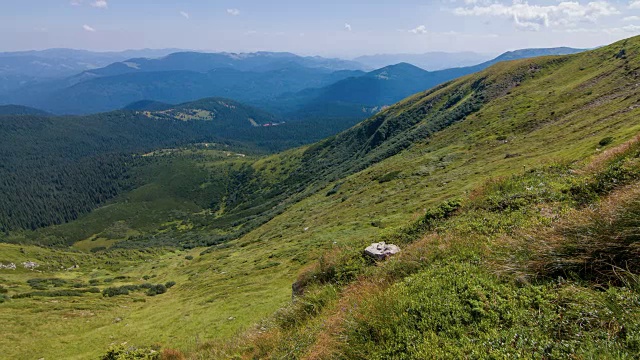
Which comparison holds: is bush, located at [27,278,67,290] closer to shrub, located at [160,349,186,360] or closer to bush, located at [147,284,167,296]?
bush, located at [147,284,167,296]

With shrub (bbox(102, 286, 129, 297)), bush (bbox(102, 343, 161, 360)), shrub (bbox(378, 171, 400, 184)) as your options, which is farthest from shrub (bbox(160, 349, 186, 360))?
shrub (bbox(378, 171, 400, 184))

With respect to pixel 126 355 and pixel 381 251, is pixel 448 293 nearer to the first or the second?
pixel 381 251

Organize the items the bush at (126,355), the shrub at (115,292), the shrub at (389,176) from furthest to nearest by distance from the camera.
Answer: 1. the shrub at (389,176)
2. the shrub at (115,292)
3. the bush at (126,355)

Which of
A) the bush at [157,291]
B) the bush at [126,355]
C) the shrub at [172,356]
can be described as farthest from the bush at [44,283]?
the shrub at [172,356]

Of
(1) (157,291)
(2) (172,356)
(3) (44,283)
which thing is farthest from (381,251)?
(3) (44,283)

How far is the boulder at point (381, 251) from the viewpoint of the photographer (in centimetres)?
1473

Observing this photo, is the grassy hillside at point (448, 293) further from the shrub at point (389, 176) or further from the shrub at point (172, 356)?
the shrub at point (389, 176)

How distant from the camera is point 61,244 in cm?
18812

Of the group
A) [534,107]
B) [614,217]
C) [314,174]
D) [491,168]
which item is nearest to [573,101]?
[534,107]

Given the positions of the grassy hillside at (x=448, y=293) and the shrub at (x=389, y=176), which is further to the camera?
the shrub at (x=389, y=176)

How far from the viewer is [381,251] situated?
596 inches

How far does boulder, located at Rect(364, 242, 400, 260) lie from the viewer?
14.7m

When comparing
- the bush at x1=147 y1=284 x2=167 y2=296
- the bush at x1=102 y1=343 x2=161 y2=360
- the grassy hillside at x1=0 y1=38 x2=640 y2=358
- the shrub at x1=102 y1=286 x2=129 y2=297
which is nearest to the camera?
the grassy hillside at x1=0 y1=38 x2=640 y2=358

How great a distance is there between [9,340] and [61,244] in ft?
658
